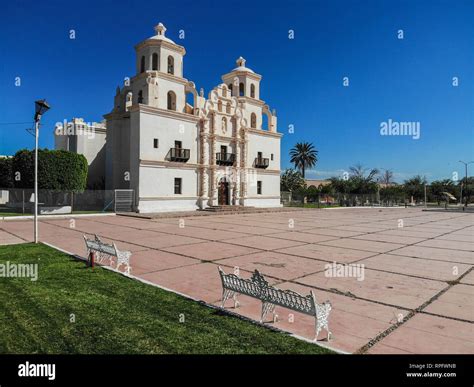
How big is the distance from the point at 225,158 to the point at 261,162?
563cm

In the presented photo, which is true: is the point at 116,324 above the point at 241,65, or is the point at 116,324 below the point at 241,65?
below

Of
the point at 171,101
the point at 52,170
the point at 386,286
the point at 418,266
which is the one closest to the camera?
the point at 386,286

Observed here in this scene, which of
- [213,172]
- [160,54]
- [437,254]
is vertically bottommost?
[437,254]

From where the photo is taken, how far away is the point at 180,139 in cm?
3231

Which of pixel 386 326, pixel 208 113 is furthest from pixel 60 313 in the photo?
pixel 208 113

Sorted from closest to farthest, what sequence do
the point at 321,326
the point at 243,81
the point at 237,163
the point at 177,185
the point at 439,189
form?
the point at 321,326
the point at 177,185
the point at 237,163
the point at 243,81
the point at 439,189

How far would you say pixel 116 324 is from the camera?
4.91m

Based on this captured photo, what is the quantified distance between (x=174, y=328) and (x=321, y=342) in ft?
6.81

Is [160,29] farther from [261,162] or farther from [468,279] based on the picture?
[468,279]

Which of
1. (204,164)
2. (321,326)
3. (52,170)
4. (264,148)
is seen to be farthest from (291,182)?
(321,326)

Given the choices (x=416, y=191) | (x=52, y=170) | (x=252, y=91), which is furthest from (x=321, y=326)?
(x=416, y=191)

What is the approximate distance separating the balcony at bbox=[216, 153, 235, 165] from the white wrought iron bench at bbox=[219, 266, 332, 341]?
30.1m

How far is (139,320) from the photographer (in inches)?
199

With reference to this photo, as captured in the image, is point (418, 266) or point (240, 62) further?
point (240, 62)
